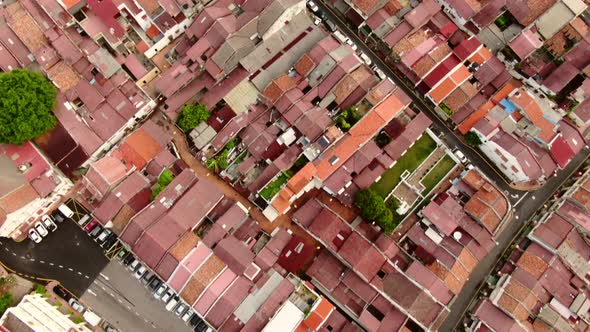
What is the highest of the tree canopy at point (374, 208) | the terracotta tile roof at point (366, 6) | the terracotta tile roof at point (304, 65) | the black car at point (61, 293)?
the terracotta tile roof at point (366, 6)

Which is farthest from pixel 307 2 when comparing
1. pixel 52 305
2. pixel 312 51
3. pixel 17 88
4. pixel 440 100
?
pixel 52 305

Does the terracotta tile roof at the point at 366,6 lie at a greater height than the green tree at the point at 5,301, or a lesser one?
greater

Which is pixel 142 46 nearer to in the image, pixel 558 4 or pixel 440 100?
pixel 440 100

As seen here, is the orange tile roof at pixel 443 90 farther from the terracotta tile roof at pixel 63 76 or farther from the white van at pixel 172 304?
the terracotta tile roof at pixel 63 76

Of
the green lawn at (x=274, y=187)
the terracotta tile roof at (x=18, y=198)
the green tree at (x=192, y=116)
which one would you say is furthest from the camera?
the green tree at (x=192, y=116)

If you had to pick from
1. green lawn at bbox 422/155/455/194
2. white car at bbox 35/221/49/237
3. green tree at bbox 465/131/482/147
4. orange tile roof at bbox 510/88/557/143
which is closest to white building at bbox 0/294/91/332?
white car at bbox 35/221/49/237

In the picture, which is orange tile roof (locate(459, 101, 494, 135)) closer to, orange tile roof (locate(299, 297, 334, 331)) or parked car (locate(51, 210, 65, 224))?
orange tile roof (locate(299, 297, 334, 331))

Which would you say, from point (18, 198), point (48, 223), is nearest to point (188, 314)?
point (48, 223)

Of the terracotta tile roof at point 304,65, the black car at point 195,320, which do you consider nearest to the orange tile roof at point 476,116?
the terracotta tile roof at point 304,65
